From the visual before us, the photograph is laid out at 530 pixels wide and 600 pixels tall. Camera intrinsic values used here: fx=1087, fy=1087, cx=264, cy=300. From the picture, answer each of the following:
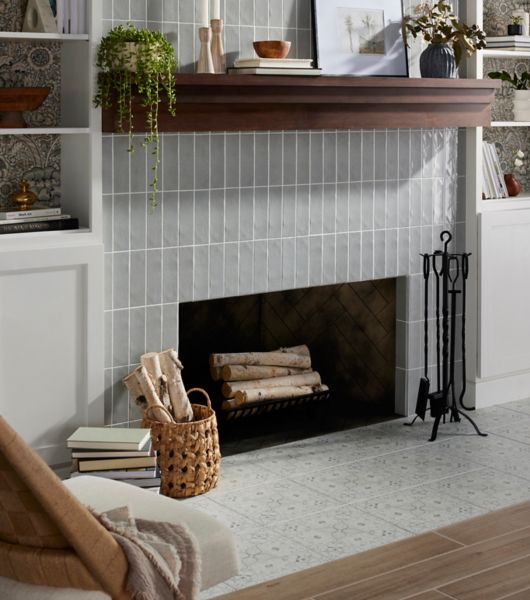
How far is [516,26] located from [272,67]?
67.0 inches

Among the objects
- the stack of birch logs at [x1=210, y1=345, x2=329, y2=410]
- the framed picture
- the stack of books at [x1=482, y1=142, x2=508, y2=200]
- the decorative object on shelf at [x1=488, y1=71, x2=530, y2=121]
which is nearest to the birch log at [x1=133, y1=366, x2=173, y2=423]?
the stack of birch logs at [x1=210, y1=345, x2=329, y2=410]

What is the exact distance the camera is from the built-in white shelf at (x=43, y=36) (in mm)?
3797

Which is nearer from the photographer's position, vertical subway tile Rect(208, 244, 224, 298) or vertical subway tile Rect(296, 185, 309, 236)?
vertical subway tile Rect(208, 244, 224, 298)

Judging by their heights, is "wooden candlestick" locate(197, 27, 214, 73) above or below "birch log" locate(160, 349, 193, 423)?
above

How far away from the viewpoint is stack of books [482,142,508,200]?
5289 mm

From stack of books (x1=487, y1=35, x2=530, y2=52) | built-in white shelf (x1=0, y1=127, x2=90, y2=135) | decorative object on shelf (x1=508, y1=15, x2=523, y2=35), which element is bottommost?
built-in white shelf (x1=0, y1=127, x2=90, y2=135)

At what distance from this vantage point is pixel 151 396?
4.15 m

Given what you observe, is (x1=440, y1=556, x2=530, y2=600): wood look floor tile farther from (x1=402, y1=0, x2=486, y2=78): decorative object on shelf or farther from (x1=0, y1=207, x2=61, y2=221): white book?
(x1=402, y1=0, x2=486, y2=78): decorative object on shelf

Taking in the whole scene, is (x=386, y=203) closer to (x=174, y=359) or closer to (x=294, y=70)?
(x=294, y=70)

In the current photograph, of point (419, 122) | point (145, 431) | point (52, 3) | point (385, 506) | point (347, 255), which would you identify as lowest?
point (385, 506)

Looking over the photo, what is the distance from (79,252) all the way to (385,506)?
1.48 meters

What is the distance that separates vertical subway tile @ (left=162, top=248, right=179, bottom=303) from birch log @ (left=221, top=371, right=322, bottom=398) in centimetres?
80

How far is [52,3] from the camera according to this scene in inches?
157

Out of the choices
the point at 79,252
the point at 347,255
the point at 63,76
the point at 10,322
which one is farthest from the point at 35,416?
the point at 347,255
